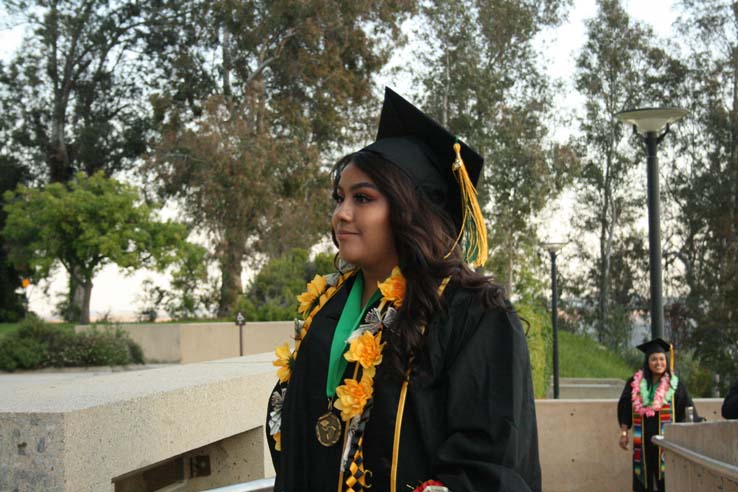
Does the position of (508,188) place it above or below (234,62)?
below

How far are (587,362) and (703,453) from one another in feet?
73.9

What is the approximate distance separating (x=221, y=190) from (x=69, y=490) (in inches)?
1102

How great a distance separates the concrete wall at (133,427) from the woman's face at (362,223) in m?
0.92

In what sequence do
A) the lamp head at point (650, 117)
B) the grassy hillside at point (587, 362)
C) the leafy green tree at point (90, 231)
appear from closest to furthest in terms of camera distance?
the lamp head at point (650, 117) → the grassy hillside at point (587, 362) → the leafy green tree at point (90, 231)

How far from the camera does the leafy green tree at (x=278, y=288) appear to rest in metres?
25.0

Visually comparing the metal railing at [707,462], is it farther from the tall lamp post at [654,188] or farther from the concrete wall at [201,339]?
the concrete wall at [201,339]

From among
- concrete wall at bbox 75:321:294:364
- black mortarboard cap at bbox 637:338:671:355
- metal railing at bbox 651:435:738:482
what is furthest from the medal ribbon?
concrete wall at bbox 75:321:294:364

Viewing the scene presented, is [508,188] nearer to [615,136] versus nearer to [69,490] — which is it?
[615,136]

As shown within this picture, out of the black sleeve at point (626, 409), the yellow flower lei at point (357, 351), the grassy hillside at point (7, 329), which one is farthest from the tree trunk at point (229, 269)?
the yellow flower lei at point (357, 351)

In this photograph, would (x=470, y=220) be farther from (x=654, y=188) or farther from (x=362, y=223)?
(x=654, y=188)

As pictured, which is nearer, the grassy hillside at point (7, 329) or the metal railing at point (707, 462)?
the metal railing at point (707, 462)

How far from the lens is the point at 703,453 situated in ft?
16.4

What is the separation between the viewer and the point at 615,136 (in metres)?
38.1

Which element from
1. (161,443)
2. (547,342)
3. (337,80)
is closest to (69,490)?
(161,443)
